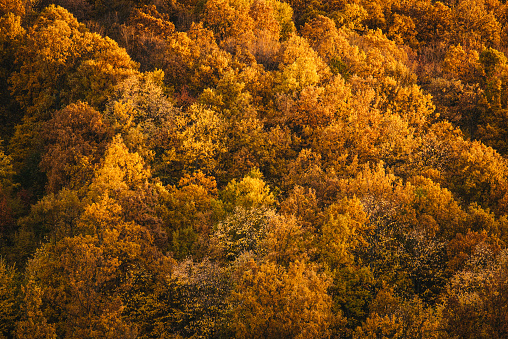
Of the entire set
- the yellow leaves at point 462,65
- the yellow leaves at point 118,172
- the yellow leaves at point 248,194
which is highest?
the yellow leaves at point 462,65

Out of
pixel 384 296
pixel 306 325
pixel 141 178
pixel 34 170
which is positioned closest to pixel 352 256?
pixel 384 296

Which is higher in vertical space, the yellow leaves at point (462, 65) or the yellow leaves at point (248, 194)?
the yellow leaves at point (462, 65)

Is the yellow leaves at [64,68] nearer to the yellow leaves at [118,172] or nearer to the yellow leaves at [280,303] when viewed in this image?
the yellow leaves at [118,172]

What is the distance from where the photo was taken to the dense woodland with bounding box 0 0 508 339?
48812 millimetres

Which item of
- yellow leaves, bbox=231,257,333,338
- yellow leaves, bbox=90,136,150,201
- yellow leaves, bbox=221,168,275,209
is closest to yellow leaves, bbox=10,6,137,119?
yellow leaves, bbox=90,136,150,201

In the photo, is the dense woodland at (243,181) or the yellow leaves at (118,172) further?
the yellow leaves at (118,172)

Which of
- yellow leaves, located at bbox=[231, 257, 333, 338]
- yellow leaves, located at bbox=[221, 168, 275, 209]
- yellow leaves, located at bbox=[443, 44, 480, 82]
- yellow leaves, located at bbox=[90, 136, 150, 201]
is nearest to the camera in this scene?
yellow leaves, located at bbox=[231, 257, 333, 338]

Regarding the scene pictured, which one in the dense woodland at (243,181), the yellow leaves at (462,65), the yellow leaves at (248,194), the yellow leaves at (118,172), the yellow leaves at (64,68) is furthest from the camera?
the yellow leaves at (462,65)

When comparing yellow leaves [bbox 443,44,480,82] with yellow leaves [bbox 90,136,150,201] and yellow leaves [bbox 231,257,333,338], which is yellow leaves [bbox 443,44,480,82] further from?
yellow leaves [bbox 231,257,333,338]

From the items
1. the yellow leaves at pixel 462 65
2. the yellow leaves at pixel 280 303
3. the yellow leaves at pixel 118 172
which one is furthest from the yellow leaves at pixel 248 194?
the yellow leaves at pixel 462 65

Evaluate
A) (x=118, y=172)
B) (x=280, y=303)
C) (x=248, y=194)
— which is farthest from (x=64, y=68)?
(x=280, y=303)

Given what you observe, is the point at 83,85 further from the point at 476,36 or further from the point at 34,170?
the point at 476,36

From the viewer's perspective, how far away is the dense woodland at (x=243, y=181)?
160ft

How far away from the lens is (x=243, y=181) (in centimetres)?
6166
